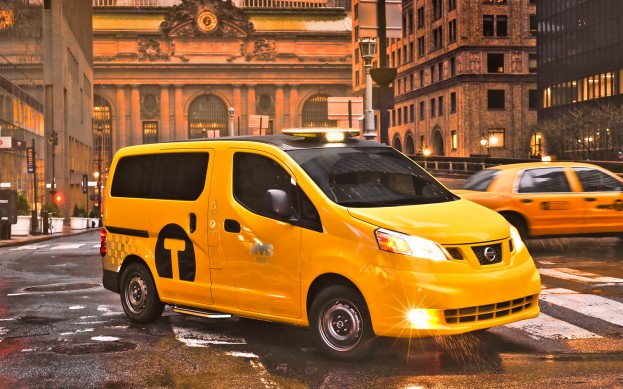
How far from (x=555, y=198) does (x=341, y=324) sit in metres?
10.4

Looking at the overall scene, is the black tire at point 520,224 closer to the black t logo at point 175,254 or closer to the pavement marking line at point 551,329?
the pavement marking line at point 551,329

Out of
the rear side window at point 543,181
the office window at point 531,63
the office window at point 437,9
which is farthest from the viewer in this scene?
the office window at point 437,9

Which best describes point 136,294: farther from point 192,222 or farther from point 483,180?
point 483,180

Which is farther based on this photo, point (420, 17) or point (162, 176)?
point (420, 17)

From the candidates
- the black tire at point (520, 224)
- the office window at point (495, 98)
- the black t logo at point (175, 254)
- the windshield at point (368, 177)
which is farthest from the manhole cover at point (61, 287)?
the office window at point (495, 98)

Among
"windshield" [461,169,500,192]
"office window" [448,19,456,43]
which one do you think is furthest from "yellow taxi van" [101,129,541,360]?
"office window" [448,19,456,43]

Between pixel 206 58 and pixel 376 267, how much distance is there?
133013 millimetres

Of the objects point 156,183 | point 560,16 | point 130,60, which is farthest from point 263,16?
point 156,183

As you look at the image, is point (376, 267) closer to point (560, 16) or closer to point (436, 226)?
point (436, 226)

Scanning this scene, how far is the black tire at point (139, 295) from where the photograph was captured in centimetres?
1000

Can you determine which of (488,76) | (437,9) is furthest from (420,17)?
(488,76)

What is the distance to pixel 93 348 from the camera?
8.68 m

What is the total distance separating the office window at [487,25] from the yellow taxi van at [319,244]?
7940 centimetres

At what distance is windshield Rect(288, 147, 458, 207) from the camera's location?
8.29 m
